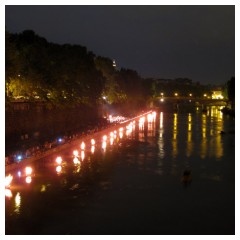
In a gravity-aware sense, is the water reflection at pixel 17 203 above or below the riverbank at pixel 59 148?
below

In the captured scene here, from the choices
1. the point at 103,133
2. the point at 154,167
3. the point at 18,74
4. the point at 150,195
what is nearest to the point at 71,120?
the point at 103,133

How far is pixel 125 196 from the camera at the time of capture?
23.5 meters

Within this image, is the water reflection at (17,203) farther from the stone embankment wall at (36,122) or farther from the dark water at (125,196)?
the stone embankment wall at (36,122)

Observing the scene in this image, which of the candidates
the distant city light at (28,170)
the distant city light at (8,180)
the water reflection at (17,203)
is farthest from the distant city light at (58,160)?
the water reflection at (17,203)

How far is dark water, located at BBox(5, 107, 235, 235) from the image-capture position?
742 inches

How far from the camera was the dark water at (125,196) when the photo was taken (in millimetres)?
18844

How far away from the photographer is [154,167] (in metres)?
32.2

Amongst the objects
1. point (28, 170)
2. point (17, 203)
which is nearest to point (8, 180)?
point (17, 203)

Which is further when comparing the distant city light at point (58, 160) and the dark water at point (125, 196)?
the distant city light at point (58, 160)

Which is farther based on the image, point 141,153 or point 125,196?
point 141,153

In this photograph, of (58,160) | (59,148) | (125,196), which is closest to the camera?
(125,196)

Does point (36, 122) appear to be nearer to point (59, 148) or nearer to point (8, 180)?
point (59, 148)

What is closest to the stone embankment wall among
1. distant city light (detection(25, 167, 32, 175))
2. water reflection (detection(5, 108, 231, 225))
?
water reflection (detection(5, 108, 231, 225))

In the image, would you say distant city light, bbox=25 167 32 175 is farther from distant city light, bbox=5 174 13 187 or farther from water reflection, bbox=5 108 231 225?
distant city light, bbox=5 174 13 187
